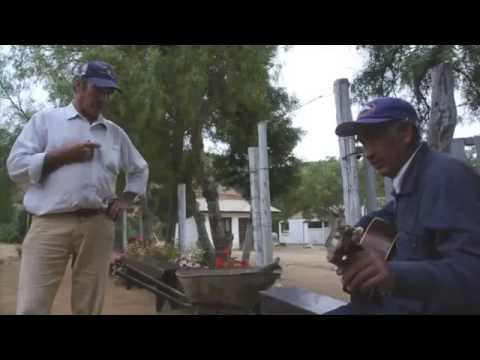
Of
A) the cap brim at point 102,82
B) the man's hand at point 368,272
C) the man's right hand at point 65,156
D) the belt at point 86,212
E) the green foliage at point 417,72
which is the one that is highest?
the green foliage at point 417,72

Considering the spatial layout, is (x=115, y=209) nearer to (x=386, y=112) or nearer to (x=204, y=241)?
(x=386, y=112)

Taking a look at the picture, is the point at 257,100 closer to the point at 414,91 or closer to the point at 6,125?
the point at 414,91

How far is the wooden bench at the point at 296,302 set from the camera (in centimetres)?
196

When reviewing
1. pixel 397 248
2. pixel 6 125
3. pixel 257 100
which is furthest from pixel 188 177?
pixel 397 248

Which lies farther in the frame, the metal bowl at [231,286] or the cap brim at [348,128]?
the metal bowl at [231,286]

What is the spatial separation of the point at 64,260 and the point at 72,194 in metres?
0.30

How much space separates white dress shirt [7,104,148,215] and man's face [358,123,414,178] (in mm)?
1280

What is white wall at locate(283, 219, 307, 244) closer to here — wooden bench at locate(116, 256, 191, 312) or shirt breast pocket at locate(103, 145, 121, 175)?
wooden bench at locate(116, 256, 191, 312)

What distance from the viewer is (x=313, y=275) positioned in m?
13.7

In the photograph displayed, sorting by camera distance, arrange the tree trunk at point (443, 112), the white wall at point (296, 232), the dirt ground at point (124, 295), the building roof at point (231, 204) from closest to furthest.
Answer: the tree trunk at point (443, 112) < the dirt ground at point (124, 295) < the building roof at point (231, 204) < the white wall at point (296, 232)

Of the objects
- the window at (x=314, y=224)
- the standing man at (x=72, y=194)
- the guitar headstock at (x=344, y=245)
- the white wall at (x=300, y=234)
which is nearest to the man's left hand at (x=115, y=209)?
the standing man at (x=72, y=194)

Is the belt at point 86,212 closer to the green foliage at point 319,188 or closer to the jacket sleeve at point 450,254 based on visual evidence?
the jacket sleeve at point 450,254

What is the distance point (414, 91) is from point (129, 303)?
5.37 meters

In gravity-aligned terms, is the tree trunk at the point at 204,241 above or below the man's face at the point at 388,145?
below
